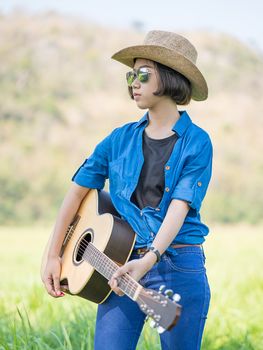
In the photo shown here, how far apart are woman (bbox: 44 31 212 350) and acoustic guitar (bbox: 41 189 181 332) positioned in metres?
0.06

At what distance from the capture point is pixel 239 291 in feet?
24.6

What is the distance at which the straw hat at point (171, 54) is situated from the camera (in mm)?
3133

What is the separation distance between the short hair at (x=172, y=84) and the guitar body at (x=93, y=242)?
1.79 ft

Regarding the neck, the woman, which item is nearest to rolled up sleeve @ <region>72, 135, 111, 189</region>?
the woman

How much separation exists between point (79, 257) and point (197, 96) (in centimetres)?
88

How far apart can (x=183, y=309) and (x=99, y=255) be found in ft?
1.31

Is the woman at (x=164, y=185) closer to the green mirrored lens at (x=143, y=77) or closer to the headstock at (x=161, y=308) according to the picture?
the green mirrored lens at (x=143, y=77)

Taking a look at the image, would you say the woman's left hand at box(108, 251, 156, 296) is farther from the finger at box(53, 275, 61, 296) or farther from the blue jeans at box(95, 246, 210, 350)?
the finger at box(53, 275, 61, 296)

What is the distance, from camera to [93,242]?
3236 mm

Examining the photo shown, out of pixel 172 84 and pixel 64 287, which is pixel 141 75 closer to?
pixel 172 84

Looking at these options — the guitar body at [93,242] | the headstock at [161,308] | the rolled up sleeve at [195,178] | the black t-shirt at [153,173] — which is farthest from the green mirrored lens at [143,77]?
the headstock at [161,308]

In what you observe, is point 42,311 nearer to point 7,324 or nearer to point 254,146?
point 7,324

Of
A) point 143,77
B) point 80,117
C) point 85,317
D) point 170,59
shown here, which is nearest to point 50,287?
point 143,77

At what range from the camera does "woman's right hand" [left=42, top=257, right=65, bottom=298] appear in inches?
133
